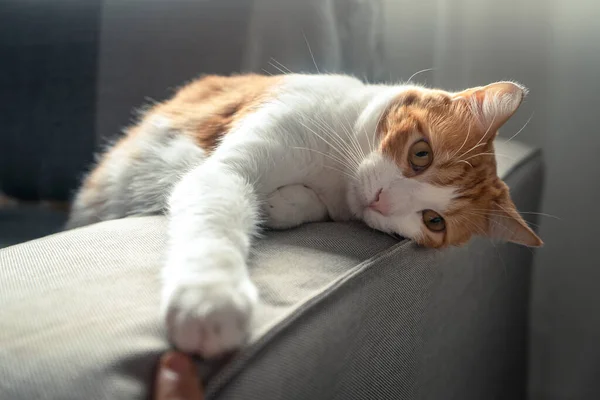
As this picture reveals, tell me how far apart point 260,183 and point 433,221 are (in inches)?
13.5

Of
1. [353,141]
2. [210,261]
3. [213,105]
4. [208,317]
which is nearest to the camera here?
[208,317]

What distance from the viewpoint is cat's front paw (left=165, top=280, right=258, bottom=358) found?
1.82ft

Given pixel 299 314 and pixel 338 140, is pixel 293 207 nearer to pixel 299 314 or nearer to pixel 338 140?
pixel 338 140

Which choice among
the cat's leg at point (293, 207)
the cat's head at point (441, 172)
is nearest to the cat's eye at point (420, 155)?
the cat's head at point (441, 172)

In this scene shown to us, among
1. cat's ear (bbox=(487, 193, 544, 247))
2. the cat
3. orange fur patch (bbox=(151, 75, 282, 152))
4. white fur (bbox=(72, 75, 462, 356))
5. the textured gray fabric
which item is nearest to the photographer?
the textured gray fabric

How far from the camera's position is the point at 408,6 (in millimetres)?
2041

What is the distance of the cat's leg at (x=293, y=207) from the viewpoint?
1008 mm

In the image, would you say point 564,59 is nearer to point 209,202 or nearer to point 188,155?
point 188,155

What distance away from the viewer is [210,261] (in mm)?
667

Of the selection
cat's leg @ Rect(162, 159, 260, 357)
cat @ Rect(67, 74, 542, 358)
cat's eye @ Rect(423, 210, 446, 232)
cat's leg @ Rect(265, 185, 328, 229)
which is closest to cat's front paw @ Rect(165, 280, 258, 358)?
cat's leg @ Rect(162, 159, 260, 357)

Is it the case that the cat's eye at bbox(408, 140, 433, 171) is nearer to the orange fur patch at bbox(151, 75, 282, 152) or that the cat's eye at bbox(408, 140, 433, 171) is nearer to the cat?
the cat

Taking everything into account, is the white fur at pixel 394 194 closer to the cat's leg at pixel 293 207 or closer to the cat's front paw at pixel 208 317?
the cat's leg at pixel 293 207

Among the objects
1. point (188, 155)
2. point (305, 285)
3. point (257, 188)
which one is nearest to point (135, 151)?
point (188, 155)

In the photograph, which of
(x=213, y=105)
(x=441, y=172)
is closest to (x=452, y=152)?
(x=441, y=172)
